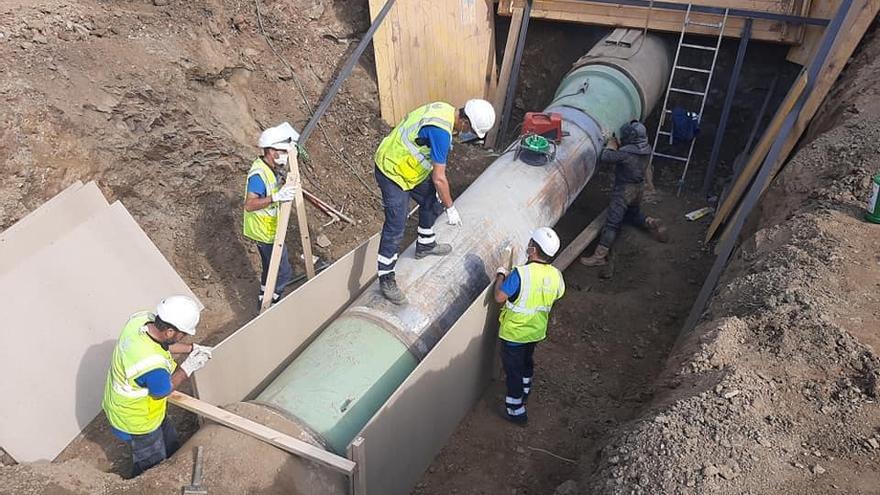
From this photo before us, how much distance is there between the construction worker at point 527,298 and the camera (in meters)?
5.06

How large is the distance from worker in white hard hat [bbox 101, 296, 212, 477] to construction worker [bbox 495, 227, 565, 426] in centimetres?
231

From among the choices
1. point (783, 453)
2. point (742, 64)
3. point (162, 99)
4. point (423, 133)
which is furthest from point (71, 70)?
point (742, 64)

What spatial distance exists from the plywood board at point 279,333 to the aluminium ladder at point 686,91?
4.73 m

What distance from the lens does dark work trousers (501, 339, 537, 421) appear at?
5.45 meters

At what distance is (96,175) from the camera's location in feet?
20.2

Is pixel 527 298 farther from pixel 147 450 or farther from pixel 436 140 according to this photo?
pixel 147 450

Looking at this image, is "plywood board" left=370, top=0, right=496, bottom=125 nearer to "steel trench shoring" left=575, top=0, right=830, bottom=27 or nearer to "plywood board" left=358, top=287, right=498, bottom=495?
"steel trench shoring" left=575, top=0, right=830, bottom=27

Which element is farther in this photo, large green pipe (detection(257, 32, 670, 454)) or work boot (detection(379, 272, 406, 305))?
work boot (detection(379, 272, 406, 305))

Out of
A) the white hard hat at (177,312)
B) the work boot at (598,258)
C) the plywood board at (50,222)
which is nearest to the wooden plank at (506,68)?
the work boot at (598,258)

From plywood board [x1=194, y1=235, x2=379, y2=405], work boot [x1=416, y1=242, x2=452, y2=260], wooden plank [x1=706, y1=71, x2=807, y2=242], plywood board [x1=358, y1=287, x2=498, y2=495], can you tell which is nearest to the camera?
plywood board [x1=358, y1=287, x2=498, y2=495]

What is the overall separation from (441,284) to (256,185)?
6.03ft

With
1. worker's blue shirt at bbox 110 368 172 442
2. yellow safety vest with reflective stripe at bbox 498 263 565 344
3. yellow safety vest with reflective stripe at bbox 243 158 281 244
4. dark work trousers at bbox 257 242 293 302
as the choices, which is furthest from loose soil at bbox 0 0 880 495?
yellow safety vest with reflective stripe at bbox 243 158 281 244

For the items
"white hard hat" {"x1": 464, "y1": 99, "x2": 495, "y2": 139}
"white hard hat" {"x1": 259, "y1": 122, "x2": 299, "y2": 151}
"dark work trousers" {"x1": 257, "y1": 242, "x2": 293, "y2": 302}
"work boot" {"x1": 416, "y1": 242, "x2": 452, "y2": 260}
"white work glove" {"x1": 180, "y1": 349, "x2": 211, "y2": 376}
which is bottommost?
"dark work trousers" {"x1": 257, "y1": 242, "x2": 293, "y2": 302}

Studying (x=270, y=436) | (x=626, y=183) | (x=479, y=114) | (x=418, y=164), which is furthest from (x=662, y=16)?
(x=270, y=436)
